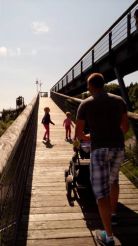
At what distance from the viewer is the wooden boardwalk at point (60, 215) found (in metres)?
4.38

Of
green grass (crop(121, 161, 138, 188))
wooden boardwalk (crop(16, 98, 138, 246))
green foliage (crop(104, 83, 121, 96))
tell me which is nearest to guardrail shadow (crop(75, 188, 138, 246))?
wooden boardwalk (crop(16, 98, 138, 246))

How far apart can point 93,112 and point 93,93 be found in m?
0.21

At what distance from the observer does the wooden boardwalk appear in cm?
438

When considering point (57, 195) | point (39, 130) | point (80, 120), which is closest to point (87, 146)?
point (57, 195)

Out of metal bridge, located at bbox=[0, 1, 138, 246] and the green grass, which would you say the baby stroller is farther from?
the green grass

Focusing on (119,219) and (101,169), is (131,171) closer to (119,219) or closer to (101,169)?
(119,219)

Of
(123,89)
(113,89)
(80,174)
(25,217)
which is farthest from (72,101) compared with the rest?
(25,217)

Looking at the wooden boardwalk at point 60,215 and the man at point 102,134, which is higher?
the man at point 102,134

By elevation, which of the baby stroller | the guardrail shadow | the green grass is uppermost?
the baby stroller

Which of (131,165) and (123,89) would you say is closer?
(131,165)

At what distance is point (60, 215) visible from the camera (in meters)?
5.13

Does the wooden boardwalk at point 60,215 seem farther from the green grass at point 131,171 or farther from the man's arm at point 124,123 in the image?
the man's arm at point 124,123

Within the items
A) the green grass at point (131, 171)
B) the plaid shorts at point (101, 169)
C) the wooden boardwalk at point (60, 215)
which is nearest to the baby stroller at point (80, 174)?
the wooden boardwalk at point (60, 215)

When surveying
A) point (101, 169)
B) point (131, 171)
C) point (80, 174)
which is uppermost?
point (101, 169)
